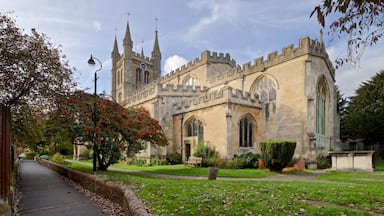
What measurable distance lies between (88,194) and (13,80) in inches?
208

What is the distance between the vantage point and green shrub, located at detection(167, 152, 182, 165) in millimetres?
23750

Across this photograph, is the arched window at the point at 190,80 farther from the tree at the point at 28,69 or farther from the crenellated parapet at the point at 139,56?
the tree at the point at 28,69

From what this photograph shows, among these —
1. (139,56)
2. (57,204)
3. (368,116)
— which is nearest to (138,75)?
(139,56)

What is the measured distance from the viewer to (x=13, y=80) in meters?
10.6

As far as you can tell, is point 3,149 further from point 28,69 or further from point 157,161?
point 157,161

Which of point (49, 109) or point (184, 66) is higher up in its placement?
point (184, 66)

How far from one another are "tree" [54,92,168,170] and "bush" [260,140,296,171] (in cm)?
639

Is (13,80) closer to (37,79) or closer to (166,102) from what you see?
(37,79)

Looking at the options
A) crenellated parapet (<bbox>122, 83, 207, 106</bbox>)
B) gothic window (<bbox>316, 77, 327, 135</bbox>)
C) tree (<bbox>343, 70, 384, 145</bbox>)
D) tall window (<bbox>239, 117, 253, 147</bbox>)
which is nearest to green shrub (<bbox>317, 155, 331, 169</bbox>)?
gothic window (<bbox>316, 77, 327, 135</bbox>)

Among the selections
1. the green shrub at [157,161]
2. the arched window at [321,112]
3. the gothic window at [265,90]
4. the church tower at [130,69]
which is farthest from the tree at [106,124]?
the church tower at [130,69]

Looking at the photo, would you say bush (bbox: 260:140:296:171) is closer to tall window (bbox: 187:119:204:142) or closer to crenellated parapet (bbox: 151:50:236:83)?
tall window (bbox: 187:119:204:142)

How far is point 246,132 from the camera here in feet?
72.9

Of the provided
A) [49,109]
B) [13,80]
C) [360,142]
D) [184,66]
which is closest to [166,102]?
[184,66]

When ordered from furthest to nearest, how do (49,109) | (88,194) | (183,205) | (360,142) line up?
(360,142)
(49,109)
(88,194)
(183,205)
